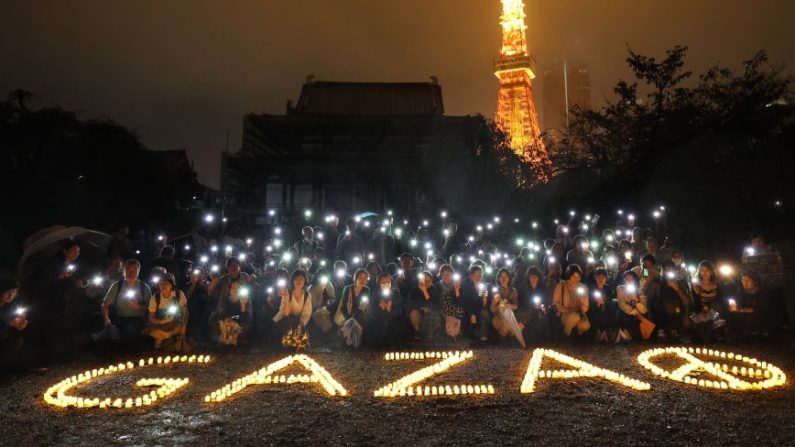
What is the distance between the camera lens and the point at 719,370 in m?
5.76

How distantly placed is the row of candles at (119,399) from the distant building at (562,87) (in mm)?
156700

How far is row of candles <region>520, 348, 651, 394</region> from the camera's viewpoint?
5301 millimetres

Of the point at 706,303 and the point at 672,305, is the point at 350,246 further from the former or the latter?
the point at 706,303

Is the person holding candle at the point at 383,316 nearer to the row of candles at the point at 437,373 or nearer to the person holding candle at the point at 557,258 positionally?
the row of candles at the point at 437,373

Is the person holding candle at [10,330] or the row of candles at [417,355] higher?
the person holding candle at [10,330]

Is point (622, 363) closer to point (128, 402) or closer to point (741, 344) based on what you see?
point (741, 344)

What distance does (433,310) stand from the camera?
8180 millimetres

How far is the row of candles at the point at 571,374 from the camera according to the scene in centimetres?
530

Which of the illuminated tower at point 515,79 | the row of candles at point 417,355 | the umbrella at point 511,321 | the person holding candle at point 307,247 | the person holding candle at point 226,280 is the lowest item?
the row of candles at point 417,355

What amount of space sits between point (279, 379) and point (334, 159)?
21.0m

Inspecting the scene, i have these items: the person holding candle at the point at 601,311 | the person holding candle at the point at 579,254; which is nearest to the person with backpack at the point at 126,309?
the person holding candle at the point at 601,311

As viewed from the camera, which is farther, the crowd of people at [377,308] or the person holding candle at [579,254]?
the person holding candle at [579,254]

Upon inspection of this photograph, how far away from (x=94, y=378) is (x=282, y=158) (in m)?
20.8

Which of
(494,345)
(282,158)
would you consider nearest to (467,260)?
(494,345)
